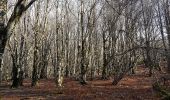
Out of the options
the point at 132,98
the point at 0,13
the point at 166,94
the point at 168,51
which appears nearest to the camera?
the point at 168,51

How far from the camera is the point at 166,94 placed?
51.2 ft

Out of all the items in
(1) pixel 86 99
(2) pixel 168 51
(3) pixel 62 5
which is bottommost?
(1) pixel 86 99

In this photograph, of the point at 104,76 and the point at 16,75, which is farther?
the point at 104,76

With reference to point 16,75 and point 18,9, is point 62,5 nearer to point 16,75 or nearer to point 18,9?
point 16,75

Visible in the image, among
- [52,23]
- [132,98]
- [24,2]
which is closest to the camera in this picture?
[24,2]

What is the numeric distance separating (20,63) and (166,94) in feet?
68.3

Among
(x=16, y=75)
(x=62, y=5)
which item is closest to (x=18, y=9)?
(x=16, y=75)

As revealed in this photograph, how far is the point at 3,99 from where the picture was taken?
20469 millimetres

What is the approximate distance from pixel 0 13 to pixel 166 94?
8.33 meters

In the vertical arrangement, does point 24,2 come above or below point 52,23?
below

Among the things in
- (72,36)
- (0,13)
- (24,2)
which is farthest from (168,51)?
(72,36)

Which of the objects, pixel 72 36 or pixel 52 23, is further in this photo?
pixel 72 36

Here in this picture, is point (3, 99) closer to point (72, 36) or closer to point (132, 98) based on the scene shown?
point (132, 98)

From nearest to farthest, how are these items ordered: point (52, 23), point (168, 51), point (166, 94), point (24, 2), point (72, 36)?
point (168, 51) < point (24, 2) < point (166, 94) < point (52, 23) < point (72, 36)
